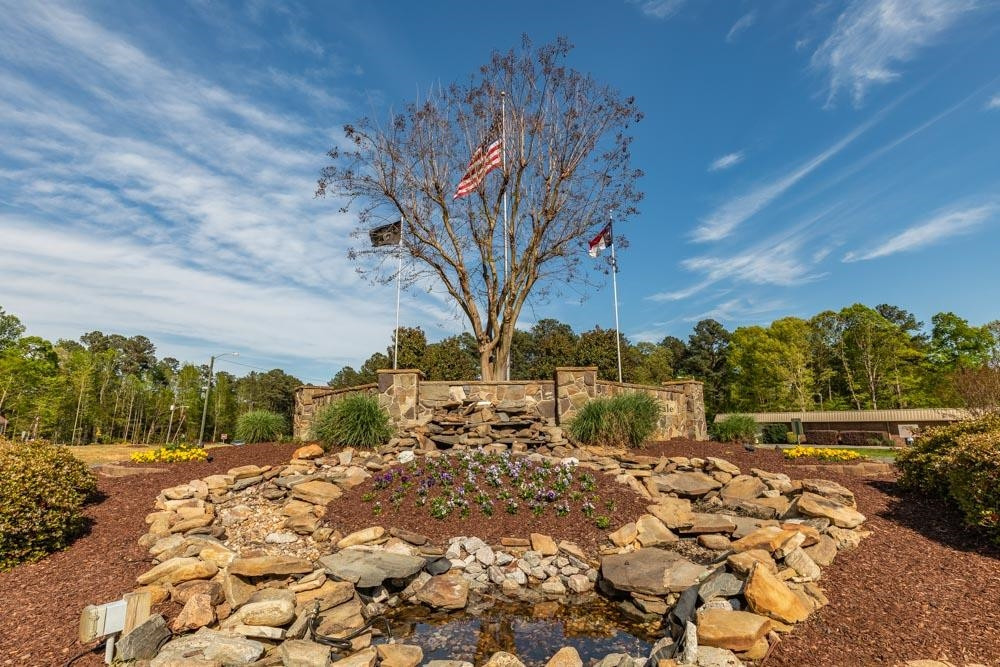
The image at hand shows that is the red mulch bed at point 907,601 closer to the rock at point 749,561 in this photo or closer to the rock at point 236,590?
the rock at point 749,561

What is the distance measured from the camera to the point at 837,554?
5.35 m

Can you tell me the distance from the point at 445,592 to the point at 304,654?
179cm

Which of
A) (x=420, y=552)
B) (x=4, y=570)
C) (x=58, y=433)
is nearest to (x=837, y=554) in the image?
(x=420, y=552)

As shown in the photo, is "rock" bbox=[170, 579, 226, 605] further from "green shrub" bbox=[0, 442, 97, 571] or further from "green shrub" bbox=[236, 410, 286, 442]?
"green shrub" bbox=[236, 410, 286, 442]

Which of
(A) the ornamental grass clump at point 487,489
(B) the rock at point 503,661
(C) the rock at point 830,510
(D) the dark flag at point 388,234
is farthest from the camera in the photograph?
(D) the dark flag at point 388,234

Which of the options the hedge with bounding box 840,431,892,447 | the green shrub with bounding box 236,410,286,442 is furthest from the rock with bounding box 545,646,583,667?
the hedge with bounding box 840,431,892,447

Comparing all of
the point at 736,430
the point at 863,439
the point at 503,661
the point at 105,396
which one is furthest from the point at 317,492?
the point at 105,396

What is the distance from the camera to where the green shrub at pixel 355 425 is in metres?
10.1

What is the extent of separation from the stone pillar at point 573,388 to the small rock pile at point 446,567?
3099mm

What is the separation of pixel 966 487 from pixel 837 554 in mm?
1990

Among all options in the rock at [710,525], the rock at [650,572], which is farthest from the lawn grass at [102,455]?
the rock at [710,525]

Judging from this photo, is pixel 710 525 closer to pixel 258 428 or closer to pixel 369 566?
pixel 369 566

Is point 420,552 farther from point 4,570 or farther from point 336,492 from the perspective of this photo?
point 4,570

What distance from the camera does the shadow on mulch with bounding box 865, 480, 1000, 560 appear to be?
17.7ft
